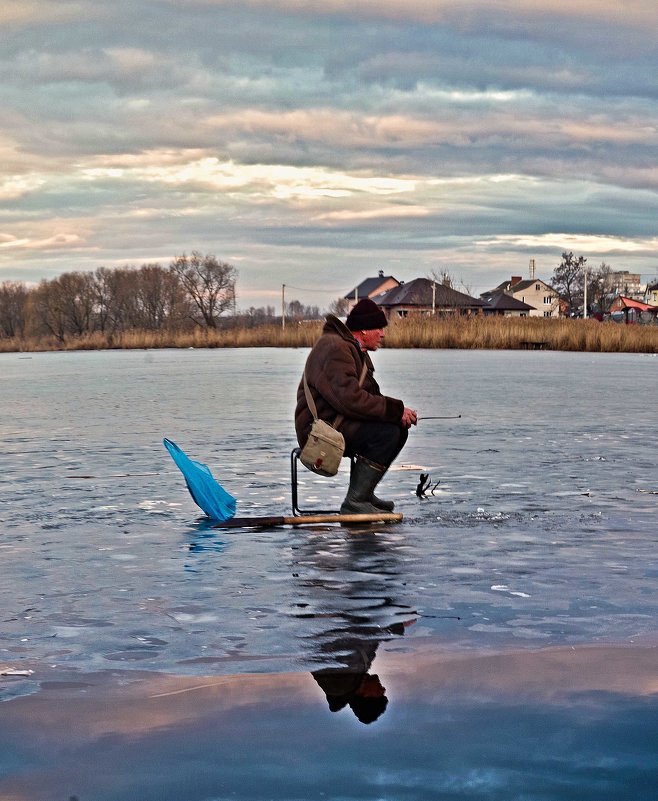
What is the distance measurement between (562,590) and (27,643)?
259 centimetres

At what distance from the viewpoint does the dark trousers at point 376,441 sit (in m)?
7.86

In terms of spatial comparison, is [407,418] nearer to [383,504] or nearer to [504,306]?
[383,504]

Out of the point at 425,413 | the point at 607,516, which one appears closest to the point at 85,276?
the point at 425,413

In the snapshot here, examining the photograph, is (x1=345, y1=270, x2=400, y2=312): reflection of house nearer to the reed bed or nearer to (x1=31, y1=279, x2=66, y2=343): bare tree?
(x1=31, y1=279, x2=66, y2=343): bare tree

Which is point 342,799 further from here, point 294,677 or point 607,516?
point 607,516

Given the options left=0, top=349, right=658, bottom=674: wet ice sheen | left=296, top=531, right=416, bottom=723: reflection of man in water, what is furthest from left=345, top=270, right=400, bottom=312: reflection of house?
left=296, top=531, right=416, bottom=723: reflection of man in water

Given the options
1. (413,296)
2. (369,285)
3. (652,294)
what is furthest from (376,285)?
(652,294)

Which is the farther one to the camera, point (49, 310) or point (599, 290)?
point (599, 290)

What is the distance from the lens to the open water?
3500mm

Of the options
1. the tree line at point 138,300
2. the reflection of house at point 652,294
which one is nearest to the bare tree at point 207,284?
the tree line at point 138,300

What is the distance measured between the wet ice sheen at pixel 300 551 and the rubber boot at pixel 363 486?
0.30 metres

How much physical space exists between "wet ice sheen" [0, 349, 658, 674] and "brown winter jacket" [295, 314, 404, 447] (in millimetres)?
756

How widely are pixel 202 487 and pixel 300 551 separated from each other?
1340 millimetres

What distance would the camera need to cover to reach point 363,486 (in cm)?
804
